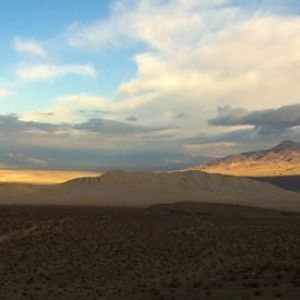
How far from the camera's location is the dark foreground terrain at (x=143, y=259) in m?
19.9

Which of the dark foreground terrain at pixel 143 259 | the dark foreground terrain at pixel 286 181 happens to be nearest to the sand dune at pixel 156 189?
the dark foreground terrain at pixel 286 181

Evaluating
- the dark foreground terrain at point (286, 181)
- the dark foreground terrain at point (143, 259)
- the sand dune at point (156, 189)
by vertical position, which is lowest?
the dark foreground terrain at point (143, 259)

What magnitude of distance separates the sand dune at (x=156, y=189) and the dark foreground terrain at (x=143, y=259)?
61.7 m

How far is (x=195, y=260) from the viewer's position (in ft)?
92.3

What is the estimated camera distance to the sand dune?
349 feet

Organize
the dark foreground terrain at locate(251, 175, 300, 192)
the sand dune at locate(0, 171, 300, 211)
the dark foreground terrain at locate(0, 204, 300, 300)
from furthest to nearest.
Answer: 1. the dark foreground terrain at locate(251, 175, 300, 192)
2. the sand dune at locate(0, 171, 300, 211)
3. the dark foreground terrain at locate(0, 204, 300, 300)

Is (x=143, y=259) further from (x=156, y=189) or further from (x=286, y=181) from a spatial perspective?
(x=286, y=181)

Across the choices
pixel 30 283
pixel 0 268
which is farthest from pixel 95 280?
pixel 0 268

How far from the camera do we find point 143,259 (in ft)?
92.9

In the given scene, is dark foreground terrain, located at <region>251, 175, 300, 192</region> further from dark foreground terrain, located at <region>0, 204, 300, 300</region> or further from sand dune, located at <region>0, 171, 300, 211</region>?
dark foreground terrain, located at <region>0, 204, 300, 300</region>

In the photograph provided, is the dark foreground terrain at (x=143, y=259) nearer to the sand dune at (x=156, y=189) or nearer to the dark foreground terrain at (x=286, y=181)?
the sand dune at (x=156, y=189)

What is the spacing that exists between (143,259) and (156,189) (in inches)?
3668

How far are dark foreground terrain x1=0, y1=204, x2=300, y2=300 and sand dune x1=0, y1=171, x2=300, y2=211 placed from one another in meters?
61.7

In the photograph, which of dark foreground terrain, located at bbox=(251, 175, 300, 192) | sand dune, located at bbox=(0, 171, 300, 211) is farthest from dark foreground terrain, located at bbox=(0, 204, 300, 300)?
dark foreground terrain, located at bbox=(251, 175, 300, 192)
